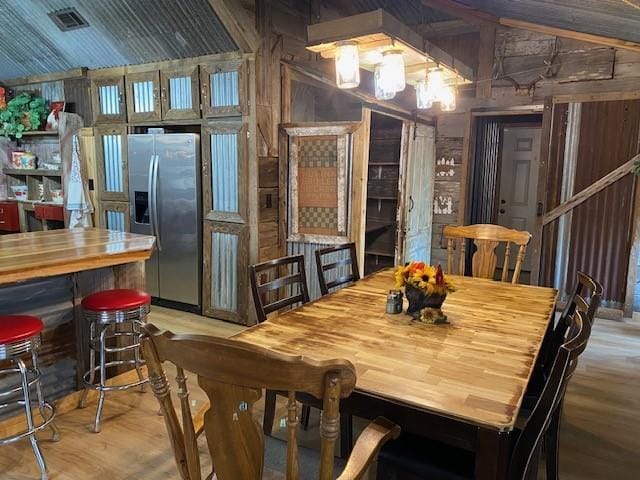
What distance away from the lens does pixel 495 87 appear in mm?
5270

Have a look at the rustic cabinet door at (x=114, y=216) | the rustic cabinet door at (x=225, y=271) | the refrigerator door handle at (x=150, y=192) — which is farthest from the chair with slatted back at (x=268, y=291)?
the rustic cabinet door at (x=114, y=216)

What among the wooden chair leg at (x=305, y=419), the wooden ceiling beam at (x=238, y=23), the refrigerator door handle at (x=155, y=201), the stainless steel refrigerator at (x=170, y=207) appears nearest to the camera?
the wooden chair leg at (x=305, y=419)

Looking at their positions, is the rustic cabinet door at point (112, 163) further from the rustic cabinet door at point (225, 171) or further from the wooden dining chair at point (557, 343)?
the wooden dining chair at point (557, 343)

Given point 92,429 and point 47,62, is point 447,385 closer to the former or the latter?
point 92,429

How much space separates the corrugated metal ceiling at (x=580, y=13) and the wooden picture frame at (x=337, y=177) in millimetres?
1372

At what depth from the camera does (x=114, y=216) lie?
16.4 feet

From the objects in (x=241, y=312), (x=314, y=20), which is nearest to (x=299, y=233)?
(x=241, y=312)

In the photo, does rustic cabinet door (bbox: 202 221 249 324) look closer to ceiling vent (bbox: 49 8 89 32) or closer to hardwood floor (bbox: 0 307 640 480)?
hardwood floor (bbox: 0 307 640 480)

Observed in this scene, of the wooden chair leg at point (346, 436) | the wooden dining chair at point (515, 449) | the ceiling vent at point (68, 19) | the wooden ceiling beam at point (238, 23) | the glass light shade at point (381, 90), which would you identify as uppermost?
the ceiling vent at point (68, 19)

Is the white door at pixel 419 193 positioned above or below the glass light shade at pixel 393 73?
below

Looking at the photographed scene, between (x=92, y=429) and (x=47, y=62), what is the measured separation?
4.39m

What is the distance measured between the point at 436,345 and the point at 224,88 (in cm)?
318

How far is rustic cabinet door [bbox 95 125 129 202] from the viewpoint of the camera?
4.82 m

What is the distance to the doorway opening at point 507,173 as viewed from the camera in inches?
237
